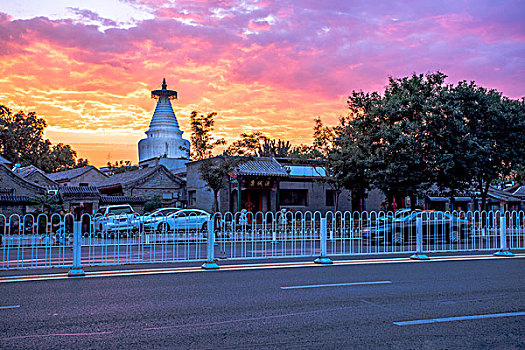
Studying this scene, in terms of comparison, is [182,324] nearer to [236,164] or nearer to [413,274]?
[413,274]

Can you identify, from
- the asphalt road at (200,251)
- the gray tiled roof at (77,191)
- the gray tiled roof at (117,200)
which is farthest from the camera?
the gray tiled roof at (117,200)

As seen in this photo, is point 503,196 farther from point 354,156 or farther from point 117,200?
point 117,200

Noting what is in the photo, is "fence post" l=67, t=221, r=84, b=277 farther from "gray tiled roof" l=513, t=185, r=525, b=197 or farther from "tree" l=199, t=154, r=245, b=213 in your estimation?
"gray tiled roof" l=513, t=185, r=525, b=197

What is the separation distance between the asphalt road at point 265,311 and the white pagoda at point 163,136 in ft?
176

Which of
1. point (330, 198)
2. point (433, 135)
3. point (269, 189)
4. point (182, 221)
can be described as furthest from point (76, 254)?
point (330, 198)

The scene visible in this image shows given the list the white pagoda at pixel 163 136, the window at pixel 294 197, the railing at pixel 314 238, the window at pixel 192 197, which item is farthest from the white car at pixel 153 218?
the white pagoda at pixel 163 136

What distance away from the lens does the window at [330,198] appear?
39.4 meters

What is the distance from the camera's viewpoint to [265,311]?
306 inches

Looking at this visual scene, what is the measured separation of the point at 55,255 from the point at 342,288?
38.5ft

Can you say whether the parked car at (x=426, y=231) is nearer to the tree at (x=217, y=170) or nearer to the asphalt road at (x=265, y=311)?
the asphalt road at (x=265, y=311)

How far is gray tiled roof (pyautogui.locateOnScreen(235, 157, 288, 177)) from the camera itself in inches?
1385

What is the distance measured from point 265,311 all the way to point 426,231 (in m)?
12.4

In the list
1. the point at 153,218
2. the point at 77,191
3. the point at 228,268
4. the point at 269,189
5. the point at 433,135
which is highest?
the point at 433,135

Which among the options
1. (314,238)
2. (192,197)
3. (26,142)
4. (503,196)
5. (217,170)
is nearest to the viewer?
(314,238)
